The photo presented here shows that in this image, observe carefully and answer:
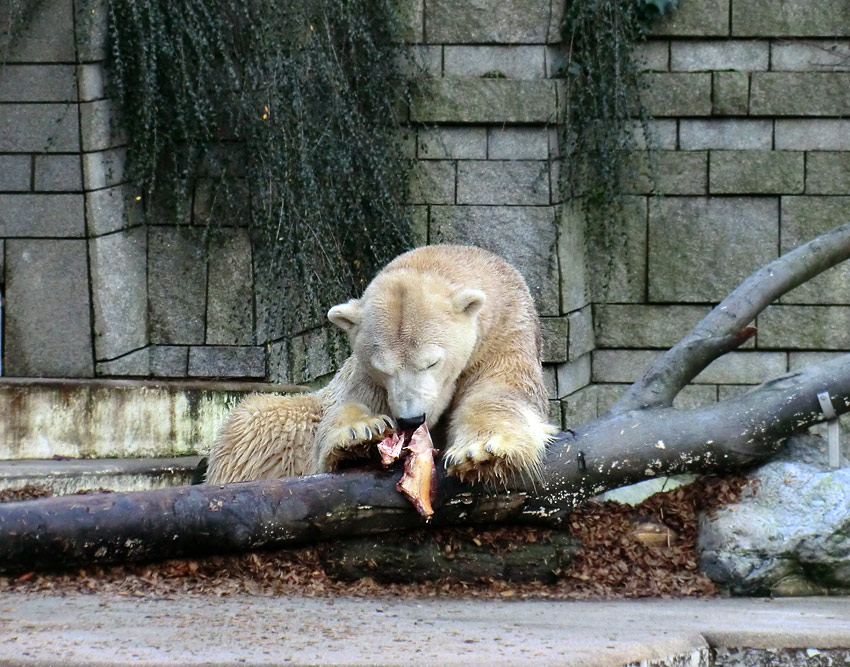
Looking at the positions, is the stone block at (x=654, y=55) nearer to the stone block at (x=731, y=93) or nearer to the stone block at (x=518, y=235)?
the stone block at (x=731, y=93)

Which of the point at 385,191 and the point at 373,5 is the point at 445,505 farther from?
the point at 373,5

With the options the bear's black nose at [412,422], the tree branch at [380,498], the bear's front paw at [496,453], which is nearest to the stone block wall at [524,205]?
the tree branch at [380,498]

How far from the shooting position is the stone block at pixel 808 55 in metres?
6.58

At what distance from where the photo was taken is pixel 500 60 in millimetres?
6363

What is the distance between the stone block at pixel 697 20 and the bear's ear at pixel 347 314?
3097mm

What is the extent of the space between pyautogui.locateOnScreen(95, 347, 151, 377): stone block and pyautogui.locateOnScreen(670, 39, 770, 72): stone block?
3282 mm

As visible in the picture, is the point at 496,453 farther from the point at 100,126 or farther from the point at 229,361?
the point at 100,126

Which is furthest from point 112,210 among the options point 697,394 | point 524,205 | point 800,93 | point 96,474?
point 800,93

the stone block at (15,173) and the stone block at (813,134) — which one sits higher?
the stone block at (813,134)

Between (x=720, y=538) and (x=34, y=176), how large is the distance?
138 inches

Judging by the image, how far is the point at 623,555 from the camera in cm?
425

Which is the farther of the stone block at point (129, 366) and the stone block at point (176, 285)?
the stone block at point (176, 285)

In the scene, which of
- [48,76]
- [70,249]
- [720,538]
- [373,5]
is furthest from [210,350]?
[720,538]

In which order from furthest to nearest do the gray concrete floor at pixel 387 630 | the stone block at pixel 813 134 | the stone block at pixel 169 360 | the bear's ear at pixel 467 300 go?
the stone block at pixel 813 134, the stone block at pixel 169 360, the bear's ear at pixel 467 300, the gray concrete floor at pixel 387 630
